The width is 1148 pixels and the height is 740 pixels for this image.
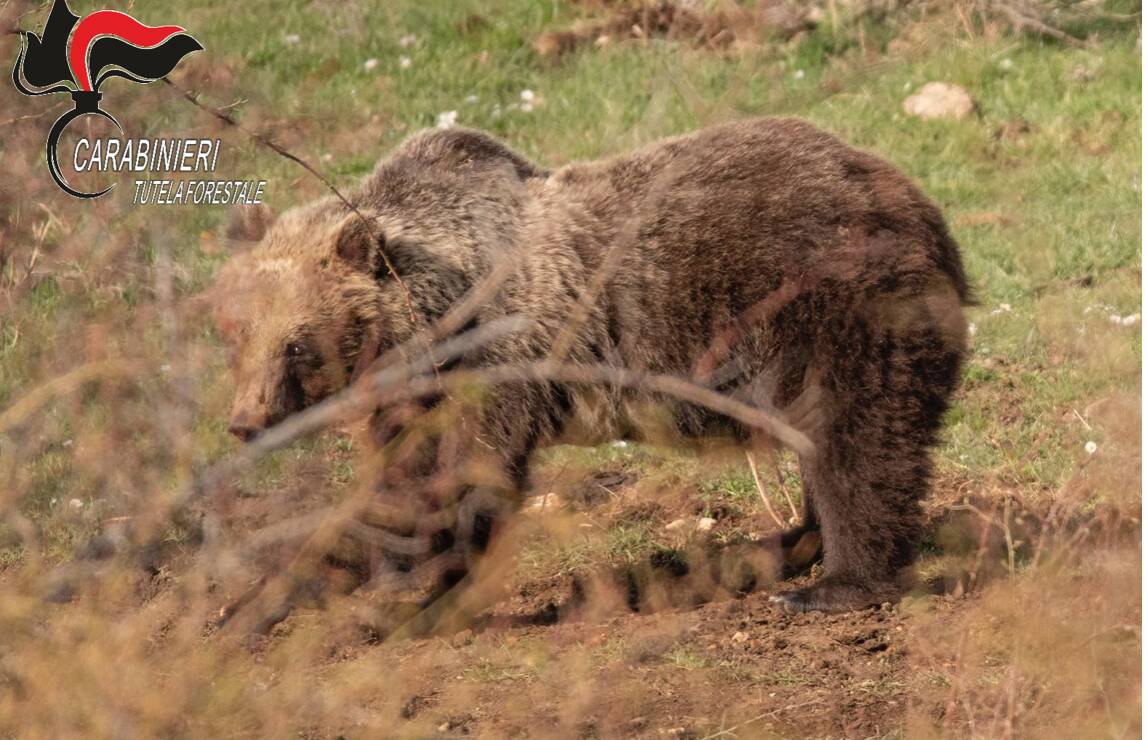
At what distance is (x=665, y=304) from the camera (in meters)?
5.08

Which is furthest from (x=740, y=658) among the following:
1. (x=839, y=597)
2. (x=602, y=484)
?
(x=602, y=484)

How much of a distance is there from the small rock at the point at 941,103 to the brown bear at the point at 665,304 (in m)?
→ 3.91

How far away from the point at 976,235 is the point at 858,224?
3.07m

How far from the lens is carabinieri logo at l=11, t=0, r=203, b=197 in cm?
388

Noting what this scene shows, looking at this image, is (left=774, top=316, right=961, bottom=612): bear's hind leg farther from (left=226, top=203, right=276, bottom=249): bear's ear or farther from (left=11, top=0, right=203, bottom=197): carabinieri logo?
(left=11, top=0, right=203, bottom=197): carabinieri logo

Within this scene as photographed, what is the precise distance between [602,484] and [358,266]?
5.17 ft

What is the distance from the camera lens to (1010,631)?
4227 mm

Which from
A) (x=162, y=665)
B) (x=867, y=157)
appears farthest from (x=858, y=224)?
(x=162, y=665)

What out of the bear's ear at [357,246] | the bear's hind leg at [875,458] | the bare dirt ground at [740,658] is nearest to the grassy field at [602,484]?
the bare dirt ground at [740,658]

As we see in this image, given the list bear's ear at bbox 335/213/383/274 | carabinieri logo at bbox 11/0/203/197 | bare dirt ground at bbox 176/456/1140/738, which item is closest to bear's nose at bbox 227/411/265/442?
bare dirt ground at bbox 176/456/1140/738

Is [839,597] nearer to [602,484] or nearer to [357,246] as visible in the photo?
[602,484]

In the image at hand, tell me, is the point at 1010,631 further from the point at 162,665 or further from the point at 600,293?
the point at 162,665

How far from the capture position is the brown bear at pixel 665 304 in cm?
475

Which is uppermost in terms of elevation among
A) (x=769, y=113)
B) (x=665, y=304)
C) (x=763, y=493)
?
(x=769, y=113)
